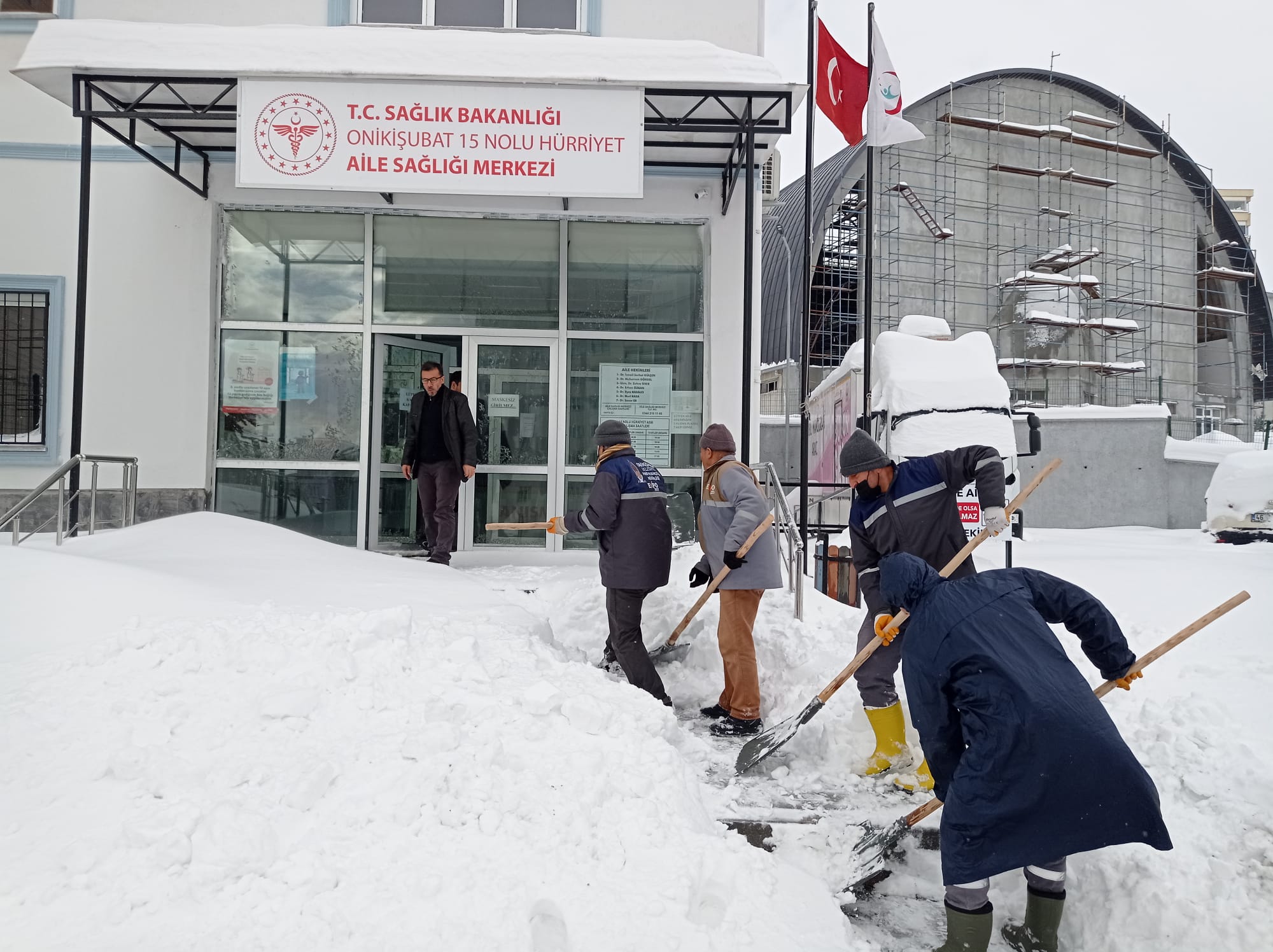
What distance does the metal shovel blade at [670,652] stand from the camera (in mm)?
5711

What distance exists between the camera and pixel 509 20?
8.56 metres

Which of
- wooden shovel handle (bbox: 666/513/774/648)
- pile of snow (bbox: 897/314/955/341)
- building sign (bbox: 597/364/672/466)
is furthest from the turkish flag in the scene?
wooden shovel handle (bbox: 666/513/774/648)

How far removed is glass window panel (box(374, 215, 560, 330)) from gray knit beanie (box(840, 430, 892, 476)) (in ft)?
16.1

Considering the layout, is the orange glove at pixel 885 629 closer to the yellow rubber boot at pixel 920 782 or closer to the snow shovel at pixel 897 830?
the snow shovel at pixel 897 830

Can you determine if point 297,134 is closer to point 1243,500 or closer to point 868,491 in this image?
point 868,491

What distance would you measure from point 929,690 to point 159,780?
2522mm

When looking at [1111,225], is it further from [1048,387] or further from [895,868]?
[895,868]

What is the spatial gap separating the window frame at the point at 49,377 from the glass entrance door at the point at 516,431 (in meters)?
3.98

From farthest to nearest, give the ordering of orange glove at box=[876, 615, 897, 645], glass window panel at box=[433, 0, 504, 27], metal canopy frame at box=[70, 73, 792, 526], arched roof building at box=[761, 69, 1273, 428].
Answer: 1. arched roof building at box=[761, 69, 1273, 428]
2. glass window panel at box=[433, 0, 504, 27]
3. metal canopy frame at box=[70, 73, 792, 526]
4. orange glove at box=[876, 615, 897, 645]

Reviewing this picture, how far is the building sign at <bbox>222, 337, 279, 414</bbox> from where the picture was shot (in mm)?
8312

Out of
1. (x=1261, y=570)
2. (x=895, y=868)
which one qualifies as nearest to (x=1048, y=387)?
(x=1261, y=570)

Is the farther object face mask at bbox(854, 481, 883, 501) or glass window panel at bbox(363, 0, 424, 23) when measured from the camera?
glass window panel at bbox(363, 0, 424, 23)

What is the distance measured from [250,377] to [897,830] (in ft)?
24.2

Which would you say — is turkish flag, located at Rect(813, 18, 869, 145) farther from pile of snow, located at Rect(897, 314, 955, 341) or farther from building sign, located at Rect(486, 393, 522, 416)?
building sign, located at Rect(486, 393, 522, 416)
